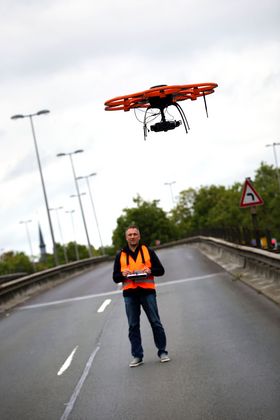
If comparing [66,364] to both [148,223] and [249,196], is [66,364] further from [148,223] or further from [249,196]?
[148,223]

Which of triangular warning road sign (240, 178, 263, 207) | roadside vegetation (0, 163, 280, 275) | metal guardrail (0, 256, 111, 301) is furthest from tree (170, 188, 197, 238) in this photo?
triangular warning road sign (240, 178, 263, 207)

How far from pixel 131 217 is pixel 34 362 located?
159 metres

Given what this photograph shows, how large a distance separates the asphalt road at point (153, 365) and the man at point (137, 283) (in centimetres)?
35

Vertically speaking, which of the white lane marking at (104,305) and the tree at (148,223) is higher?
the tree at (148,223)

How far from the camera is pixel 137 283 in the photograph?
1126 cm

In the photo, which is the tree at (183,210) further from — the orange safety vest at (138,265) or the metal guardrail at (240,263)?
the orange safety vest at (138,265)

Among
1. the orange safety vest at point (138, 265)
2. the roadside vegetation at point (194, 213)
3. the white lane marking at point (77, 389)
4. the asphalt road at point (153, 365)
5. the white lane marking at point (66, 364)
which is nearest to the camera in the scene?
the asphalt road at point (153, 365)

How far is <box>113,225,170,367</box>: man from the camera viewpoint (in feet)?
36.4

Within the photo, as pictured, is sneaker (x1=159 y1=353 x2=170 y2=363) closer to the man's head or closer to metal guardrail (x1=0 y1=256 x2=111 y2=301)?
the man's head

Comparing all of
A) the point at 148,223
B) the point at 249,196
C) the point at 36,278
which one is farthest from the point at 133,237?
the point at 148,223

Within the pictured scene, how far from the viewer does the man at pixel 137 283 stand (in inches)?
437

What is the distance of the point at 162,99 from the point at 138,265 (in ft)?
7.60

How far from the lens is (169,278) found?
2723 centimetres

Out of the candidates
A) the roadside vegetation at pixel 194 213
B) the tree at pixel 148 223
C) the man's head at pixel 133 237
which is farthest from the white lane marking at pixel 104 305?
the tree at pixel 148 223
